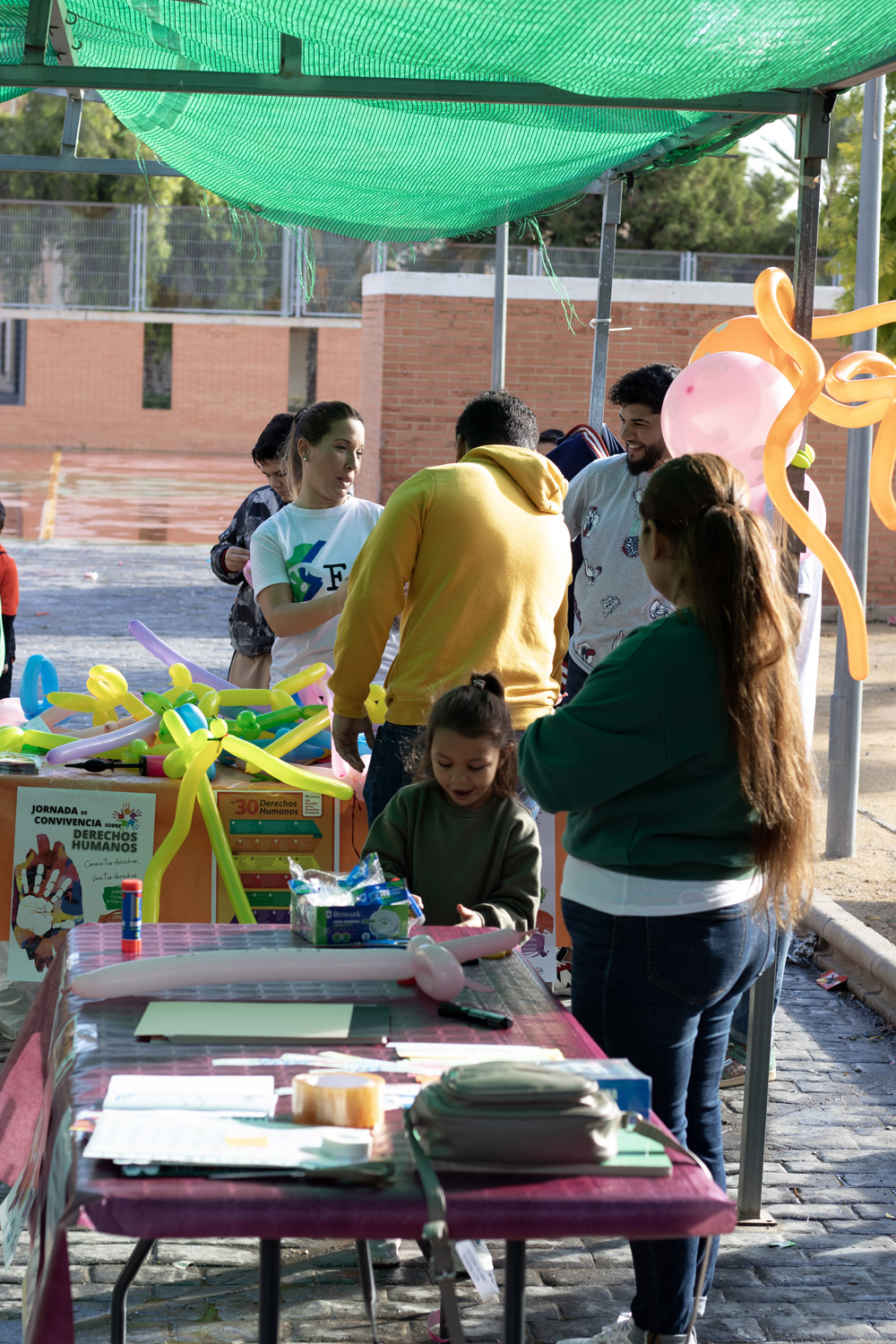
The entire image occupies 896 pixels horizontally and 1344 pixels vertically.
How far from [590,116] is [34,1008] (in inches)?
126

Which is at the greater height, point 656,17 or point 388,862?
point 656,17

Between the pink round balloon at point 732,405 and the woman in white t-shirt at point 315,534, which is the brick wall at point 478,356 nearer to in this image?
the woman in white t-shirt at point 315,534

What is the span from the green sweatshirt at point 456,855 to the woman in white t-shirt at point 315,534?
1269 millimetres

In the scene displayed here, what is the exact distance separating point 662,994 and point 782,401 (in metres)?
1.64

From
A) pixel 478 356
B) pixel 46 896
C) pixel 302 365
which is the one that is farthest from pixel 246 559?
pixel 302 365

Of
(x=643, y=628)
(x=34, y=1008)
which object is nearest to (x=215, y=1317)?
(x=34, y=1008)

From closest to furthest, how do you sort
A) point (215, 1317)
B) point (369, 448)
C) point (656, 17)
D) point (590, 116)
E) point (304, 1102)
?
point (304, 1102), point (215, 1317), point (656, 17), point (590, 116), point (369, 448)

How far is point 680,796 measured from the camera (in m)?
2.47

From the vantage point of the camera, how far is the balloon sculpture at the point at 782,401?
3.38 metres

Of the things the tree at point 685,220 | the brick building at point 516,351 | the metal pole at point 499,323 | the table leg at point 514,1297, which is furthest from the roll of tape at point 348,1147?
the tree at point 685,220

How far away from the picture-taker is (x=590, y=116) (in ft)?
14.9

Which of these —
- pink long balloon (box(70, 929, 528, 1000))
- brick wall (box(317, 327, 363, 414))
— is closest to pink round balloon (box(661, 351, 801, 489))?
pink long balloon (box(70, 929, 528, 1000))

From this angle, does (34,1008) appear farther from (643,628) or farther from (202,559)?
(202,559)

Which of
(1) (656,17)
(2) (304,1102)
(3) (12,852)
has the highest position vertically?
(1) (656,17)
